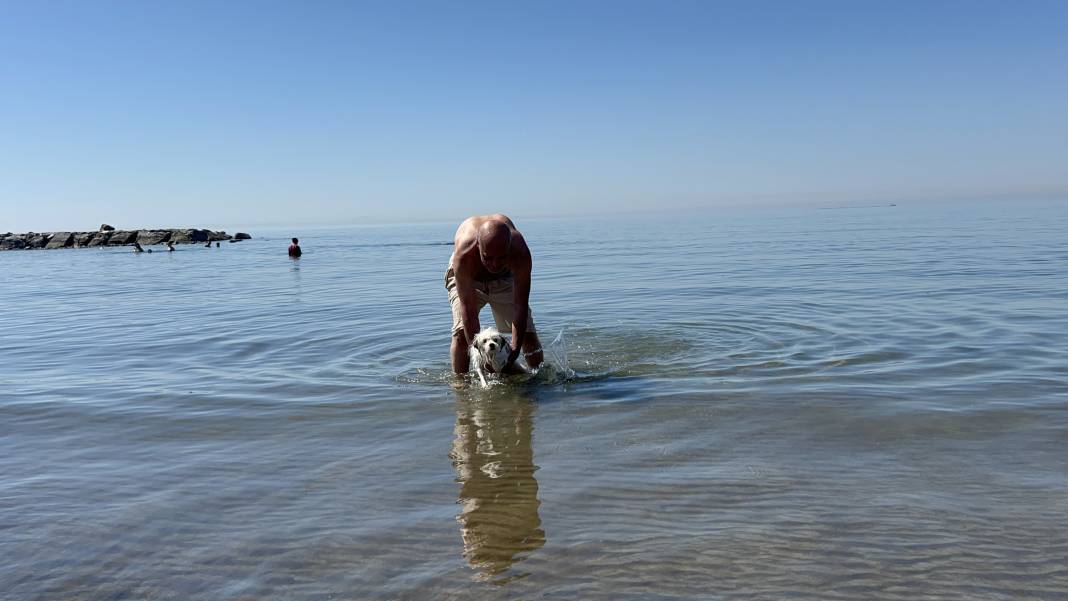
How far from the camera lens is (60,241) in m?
73.2

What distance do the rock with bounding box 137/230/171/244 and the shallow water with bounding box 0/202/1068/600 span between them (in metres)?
66.3

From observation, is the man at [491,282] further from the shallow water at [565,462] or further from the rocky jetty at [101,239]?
the rocky jetty at [101,239]

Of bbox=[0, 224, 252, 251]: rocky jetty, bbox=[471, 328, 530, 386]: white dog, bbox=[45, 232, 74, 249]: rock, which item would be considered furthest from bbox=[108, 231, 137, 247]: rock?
bbox=[471, 328, 530, 386]: white dog

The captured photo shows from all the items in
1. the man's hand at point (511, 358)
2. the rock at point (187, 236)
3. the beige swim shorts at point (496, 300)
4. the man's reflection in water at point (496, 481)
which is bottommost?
the man's reflection in water at point (496, 481)

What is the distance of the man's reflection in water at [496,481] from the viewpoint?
173 inches

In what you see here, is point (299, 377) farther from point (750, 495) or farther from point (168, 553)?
point (750, 495)

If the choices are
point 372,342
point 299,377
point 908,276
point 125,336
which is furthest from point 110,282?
point 908,276

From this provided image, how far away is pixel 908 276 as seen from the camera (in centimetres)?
1867

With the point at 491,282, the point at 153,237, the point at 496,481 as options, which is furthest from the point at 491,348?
the point at 153,237

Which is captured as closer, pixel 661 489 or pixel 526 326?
pixel 661 489

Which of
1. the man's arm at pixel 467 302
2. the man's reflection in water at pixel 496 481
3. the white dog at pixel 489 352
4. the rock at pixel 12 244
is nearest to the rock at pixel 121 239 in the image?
the rock at pixel 12 244

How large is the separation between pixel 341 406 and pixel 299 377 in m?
1.86

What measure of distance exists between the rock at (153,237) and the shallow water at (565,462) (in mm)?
66257

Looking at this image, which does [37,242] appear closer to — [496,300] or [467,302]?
[496,300]
